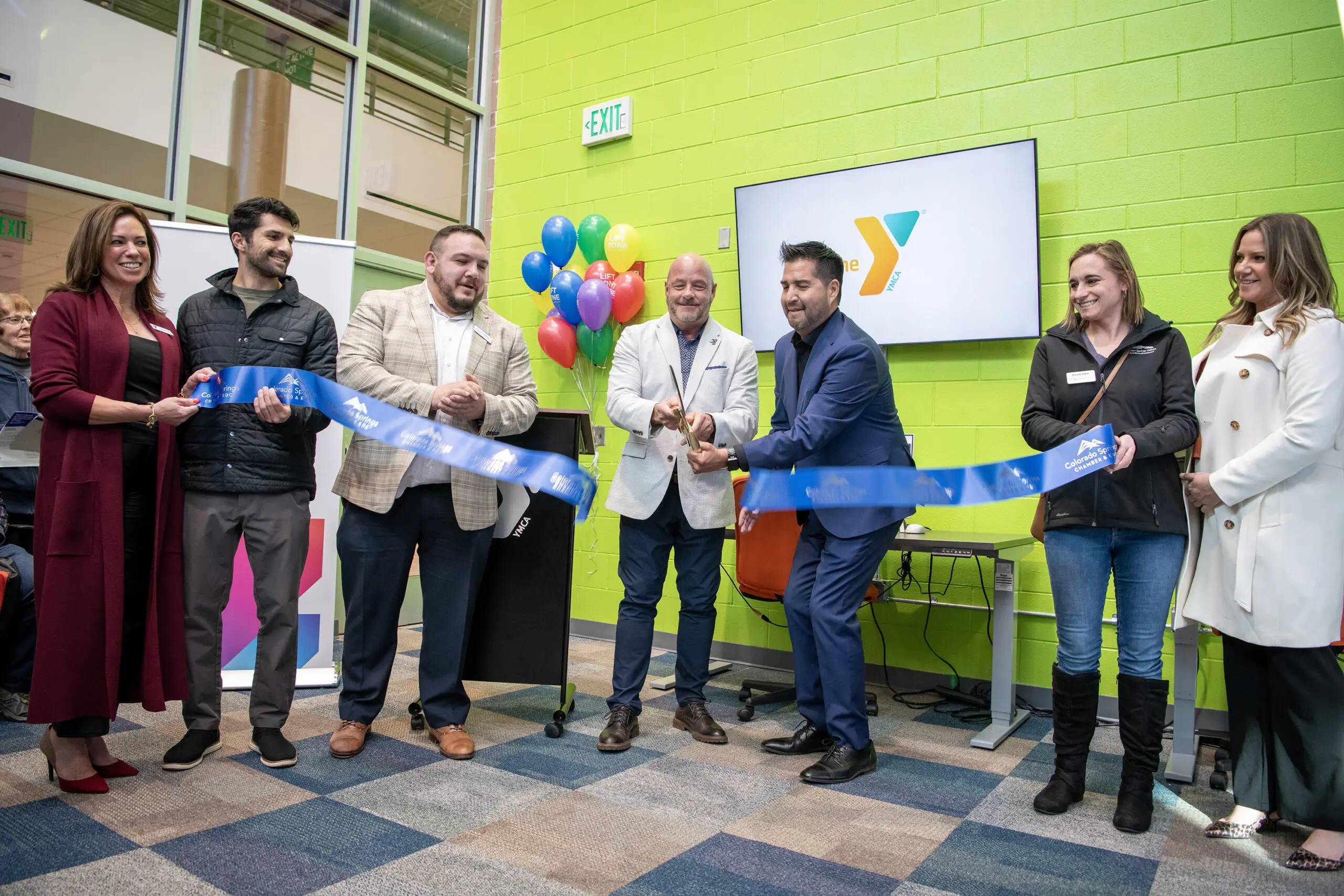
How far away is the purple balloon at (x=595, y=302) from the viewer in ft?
14.6

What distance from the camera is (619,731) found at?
9.20 feet

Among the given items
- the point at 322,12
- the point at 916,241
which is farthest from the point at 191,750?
the point at 322,12

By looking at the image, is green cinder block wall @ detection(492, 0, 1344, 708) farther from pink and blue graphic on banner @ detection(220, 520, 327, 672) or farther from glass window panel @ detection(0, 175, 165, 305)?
glass window panel @ detection(0, 175, 165, 305)

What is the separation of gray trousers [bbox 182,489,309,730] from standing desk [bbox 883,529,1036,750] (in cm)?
200

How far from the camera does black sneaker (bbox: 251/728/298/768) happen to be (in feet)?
8.10

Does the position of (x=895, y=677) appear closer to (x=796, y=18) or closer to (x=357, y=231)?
(x=796, y=18)

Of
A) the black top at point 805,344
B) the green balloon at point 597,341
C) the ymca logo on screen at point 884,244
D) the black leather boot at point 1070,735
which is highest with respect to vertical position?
the ymca logo on screen at point 884,244

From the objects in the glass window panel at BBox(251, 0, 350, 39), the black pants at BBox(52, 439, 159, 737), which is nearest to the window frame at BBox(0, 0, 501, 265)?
the glass window panel at BBox(251, 0, 350, 39)

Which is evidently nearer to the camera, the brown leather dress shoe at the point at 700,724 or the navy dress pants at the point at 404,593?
the navy dress pants at the point at 404,593

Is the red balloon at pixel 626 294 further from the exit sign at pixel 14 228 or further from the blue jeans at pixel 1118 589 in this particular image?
the blue jeans at pixel 1118 589

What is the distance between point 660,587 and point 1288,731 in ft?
5.84

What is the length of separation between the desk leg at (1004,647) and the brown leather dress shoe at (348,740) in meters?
2.12

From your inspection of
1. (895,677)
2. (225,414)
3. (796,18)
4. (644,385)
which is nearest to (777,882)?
(644,385)

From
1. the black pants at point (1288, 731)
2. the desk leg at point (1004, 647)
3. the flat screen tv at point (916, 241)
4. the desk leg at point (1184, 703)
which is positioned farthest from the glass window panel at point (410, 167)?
the black pants at point (1288, 731)
